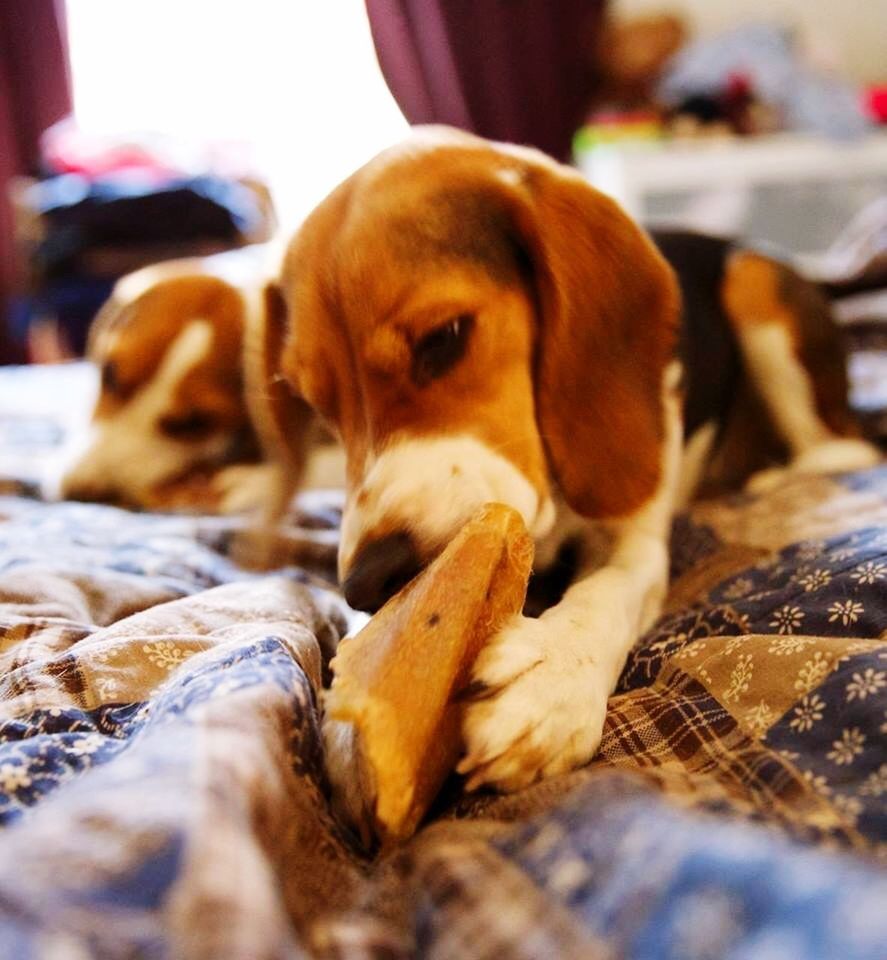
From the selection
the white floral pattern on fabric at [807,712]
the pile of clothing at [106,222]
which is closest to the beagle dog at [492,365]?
the white floral pattern on fabric at [807,712]

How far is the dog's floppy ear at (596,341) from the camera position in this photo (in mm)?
1426

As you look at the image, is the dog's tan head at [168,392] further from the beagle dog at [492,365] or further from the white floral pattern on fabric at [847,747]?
the white floral pattern on fabric at [847,747]

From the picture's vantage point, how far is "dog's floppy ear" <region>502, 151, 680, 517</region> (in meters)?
1.43

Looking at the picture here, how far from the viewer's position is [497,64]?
579 centimetres

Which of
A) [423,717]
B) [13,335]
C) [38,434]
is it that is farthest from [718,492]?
[13,335]

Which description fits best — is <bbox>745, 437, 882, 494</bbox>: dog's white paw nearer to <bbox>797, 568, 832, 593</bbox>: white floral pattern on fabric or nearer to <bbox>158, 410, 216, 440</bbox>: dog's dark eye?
<bbox>797, 568, 832, 593</bbox>: white floral pattern on fabric

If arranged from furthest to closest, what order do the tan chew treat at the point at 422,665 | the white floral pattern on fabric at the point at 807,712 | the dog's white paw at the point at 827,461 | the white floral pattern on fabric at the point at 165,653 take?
1. the dog's white paw at the point at 827,461
2. the white floral pattern on fabric at the point at 165,653
3. the white floral pattern on fabric at the point at 807,712
4. the tan chew treat at the point at 422,665

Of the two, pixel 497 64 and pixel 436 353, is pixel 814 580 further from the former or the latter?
pixel 497 64

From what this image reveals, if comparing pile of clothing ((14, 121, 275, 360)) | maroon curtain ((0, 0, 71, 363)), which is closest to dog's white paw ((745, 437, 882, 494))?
pile of clothing ((14, 121, 275, 360))

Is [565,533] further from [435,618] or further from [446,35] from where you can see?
[446,35]

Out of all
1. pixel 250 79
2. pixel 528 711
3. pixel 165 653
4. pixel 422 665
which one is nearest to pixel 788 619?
pixel 528 711

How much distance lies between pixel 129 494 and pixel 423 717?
1659mm

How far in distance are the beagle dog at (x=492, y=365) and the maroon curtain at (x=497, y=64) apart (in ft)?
14.2

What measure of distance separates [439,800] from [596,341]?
0.77 m
